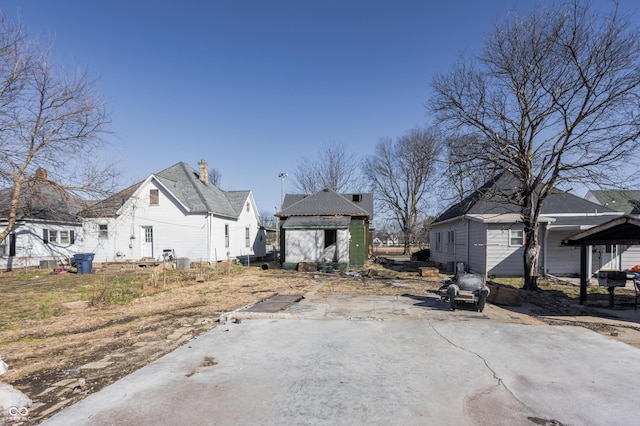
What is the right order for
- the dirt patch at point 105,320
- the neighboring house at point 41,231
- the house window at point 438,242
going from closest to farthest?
the dirt patch at point 105,320
the neighboring house at point 41,231
the house window at point 438,242

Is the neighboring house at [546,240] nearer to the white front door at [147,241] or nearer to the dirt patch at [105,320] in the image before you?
the dirt patch at [105,320]

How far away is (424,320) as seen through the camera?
817 cm

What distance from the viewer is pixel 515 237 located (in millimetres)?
16750

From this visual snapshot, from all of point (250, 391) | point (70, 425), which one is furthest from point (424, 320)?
point (70, 425)

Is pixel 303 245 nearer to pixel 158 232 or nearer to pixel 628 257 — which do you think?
pixel 158 232

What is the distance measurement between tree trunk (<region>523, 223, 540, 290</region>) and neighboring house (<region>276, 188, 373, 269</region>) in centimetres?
977

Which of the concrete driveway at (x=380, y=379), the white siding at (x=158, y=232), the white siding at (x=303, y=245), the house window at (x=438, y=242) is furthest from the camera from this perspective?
the house window at (x=438, y=242)

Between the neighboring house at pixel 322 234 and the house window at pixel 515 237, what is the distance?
823 centimetres

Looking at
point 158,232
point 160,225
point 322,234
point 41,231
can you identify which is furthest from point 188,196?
point 41,231

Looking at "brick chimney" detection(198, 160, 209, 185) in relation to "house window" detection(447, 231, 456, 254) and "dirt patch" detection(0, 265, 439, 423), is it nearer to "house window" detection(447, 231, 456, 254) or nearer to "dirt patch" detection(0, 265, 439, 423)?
"dirt patch" detection(0, 265, 439, 423)

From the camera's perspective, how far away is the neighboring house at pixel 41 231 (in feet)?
58.1

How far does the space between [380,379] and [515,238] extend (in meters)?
14.7

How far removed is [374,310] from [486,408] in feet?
17.8

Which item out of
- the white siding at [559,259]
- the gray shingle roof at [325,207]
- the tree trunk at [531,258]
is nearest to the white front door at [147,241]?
the gray shingle roof at [325,207]
